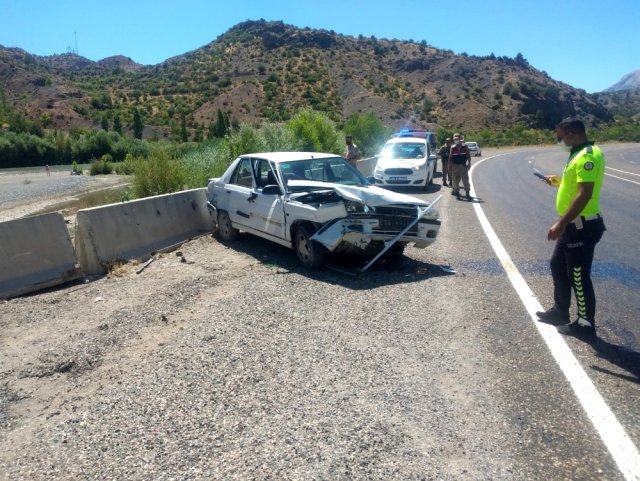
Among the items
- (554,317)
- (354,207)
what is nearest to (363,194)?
(354,207)

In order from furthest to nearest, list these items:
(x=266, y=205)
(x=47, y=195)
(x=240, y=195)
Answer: (x=47, y=195) → (x=240, y=195) → (x=266, y=205)

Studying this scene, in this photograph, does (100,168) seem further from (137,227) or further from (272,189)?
(272,189)

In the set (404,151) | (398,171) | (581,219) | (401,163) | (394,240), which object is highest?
(581,219)

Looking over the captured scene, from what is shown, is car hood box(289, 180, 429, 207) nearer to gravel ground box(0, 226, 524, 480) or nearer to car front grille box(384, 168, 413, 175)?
gravel ground box(0, 226, 524, 480)

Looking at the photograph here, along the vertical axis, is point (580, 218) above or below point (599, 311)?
above

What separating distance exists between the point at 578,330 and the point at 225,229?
6548 mm

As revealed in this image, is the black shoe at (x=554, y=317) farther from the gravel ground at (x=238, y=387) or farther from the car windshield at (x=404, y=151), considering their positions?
the car windshield at (x=404, y=151)

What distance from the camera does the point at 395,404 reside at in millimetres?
3906

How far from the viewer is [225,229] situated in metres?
10.1

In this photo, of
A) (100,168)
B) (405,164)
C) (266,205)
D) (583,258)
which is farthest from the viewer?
(100,168)

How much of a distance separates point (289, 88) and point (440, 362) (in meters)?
89.0

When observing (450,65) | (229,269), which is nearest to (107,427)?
(229,269)

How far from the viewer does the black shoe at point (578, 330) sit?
197 inches

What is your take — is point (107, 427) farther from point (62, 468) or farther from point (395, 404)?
point (395, 404)
